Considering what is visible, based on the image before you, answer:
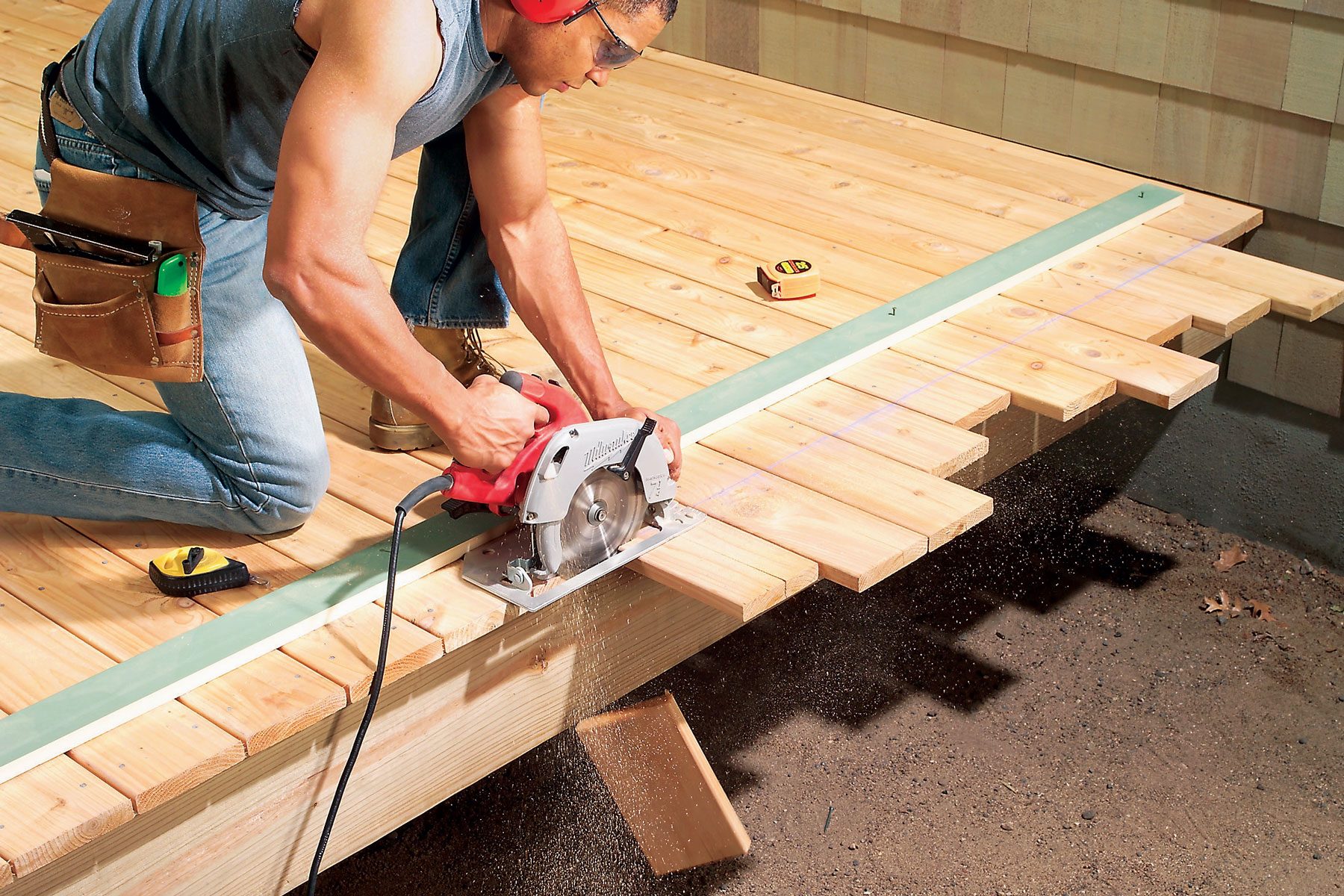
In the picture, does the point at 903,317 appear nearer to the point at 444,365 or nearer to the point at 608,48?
the point at 444,365

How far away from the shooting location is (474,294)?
238 cm

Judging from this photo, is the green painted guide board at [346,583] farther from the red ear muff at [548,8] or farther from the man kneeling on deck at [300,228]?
the red ear muff at [548,8]

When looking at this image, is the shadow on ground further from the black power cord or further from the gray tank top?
the gray tank top

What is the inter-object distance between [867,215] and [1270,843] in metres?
1.62

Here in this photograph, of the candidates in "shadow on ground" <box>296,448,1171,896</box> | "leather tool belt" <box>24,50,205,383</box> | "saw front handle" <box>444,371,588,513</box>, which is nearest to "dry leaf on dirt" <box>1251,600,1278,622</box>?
"shadow on ground" <box>296,448,1171,896</box>

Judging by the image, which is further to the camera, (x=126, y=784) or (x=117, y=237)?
(x=117, y=237)

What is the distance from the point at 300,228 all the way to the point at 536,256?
1.91ft

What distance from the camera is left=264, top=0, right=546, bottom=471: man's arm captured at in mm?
1546

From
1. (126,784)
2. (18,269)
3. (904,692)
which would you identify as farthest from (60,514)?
(904,692)

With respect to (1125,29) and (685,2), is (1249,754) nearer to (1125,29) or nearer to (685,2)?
(1125,29)

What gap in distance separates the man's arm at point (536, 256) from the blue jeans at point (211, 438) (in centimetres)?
35

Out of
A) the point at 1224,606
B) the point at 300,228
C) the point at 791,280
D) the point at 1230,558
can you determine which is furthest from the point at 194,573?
the point at 1230,558

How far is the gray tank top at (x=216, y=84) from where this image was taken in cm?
170

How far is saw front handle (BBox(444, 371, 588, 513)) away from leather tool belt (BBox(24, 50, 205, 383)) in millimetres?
444
